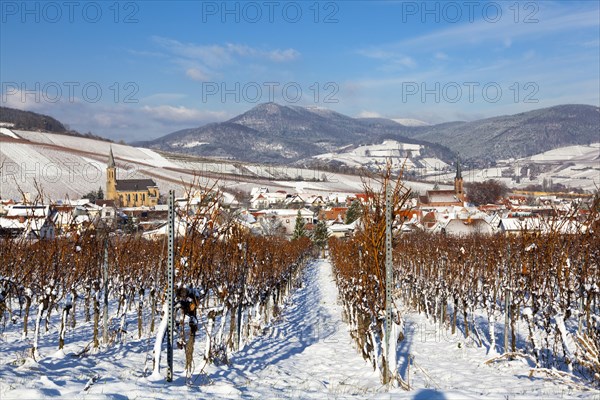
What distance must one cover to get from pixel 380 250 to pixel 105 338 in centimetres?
750

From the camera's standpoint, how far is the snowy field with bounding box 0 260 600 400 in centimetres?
594

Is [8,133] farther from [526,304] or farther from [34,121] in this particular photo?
[526,304]

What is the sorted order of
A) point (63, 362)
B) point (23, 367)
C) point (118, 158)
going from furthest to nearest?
point (118, 158)
point (63, 362)
point (23, 367)

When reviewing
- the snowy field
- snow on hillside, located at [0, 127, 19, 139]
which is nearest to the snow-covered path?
the snowy field

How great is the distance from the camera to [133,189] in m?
108

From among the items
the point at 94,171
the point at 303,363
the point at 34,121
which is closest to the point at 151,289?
the point at 303,363

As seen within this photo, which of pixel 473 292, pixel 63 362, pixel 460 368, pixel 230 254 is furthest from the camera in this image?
pixel 473 292

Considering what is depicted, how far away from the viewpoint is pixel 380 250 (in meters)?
8.90

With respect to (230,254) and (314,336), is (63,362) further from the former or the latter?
(314,336)

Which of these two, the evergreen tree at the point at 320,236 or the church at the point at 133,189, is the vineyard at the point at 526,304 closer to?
the evergreen tree at the point at 320,236

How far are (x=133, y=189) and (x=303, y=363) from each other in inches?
4018

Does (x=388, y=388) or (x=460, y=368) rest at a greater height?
(x=388, y=388)

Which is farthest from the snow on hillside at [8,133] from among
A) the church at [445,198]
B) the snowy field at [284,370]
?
the snowy field at [284,370]

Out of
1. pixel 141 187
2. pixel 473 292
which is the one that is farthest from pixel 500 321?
pixel 141 187
